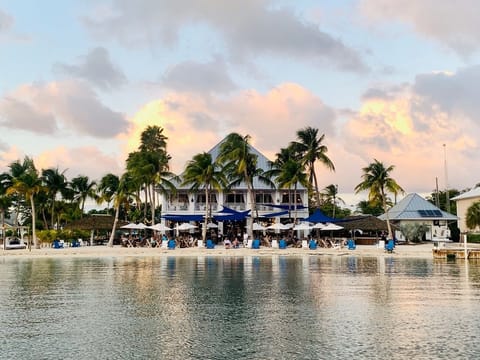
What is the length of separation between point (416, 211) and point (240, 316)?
173ft

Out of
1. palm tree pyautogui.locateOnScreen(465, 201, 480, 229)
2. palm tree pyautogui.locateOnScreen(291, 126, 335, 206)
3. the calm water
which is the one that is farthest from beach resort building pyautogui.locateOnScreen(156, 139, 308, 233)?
the calm water

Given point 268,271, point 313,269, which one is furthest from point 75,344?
point 313,269

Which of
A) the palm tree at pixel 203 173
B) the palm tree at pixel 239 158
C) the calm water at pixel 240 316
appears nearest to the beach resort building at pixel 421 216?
the palm tree at pixel 239 158

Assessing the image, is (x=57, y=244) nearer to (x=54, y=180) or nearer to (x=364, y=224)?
(x=54, y=180)

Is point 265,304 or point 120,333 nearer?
point 120,333

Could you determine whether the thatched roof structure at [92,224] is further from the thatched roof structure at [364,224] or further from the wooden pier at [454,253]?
the wooden pier at [454,253]

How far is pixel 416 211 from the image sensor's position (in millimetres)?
64188

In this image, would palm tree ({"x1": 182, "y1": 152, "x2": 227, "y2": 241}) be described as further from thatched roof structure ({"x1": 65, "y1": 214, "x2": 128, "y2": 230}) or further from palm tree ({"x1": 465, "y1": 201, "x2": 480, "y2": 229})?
palm tree ({"x1": 465, "y1": 201, "x2": 480, "y2": 229})

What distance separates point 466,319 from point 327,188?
88380 mm

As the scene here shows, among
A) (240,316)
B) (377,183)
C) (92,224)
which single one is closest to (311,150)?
(377,183)

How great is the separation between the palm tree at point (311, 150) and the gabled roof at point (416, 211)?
11.1 m

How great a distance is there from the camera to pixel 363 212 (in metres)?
106

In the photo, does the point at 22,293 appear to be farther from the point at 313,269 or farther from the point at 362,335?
the point at 313,269

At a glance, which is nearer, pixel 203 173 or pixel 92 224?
pixel 203 173
